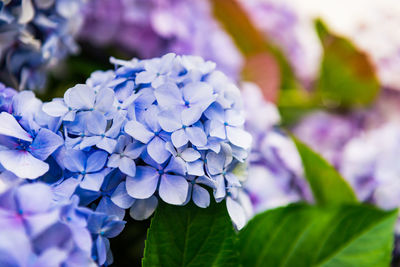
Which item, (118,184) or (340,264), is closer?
(118,184)

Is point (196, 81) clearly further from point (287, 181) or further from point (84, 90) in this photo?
point (287, 181)

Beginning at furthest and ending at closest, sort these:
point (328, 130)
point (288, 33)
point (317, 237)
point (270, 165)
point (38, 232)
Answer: point (288, 33) < point (328, 130) < point (270, 165) < point (317, 237) < point (38, 232)

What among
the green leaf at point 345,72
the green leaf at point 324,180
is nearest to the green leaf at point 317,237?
the green leaf at point 324,180

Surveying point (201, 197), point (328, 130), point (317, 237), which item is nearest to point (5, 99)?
point (201, 197)

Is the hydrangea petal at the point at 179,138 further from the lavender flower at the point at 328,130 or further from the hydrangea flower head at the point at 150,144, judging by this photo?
the lavender flower at the point at 328,130

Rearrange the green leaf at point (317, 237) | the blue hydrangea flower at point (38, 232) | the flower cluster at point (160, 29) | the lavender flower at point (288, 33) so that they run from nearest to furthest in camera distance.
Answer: the blue hydrangea flower at point (38, 232), the green leaf at point (317, 237), the flower cluster at point (160, 29), the lavender flower at point (288, 33)

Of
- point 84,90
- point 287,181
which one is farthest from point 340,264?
point 84,90

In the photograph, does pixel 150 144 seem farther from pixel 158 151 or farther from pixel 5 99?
pixel 5 99
